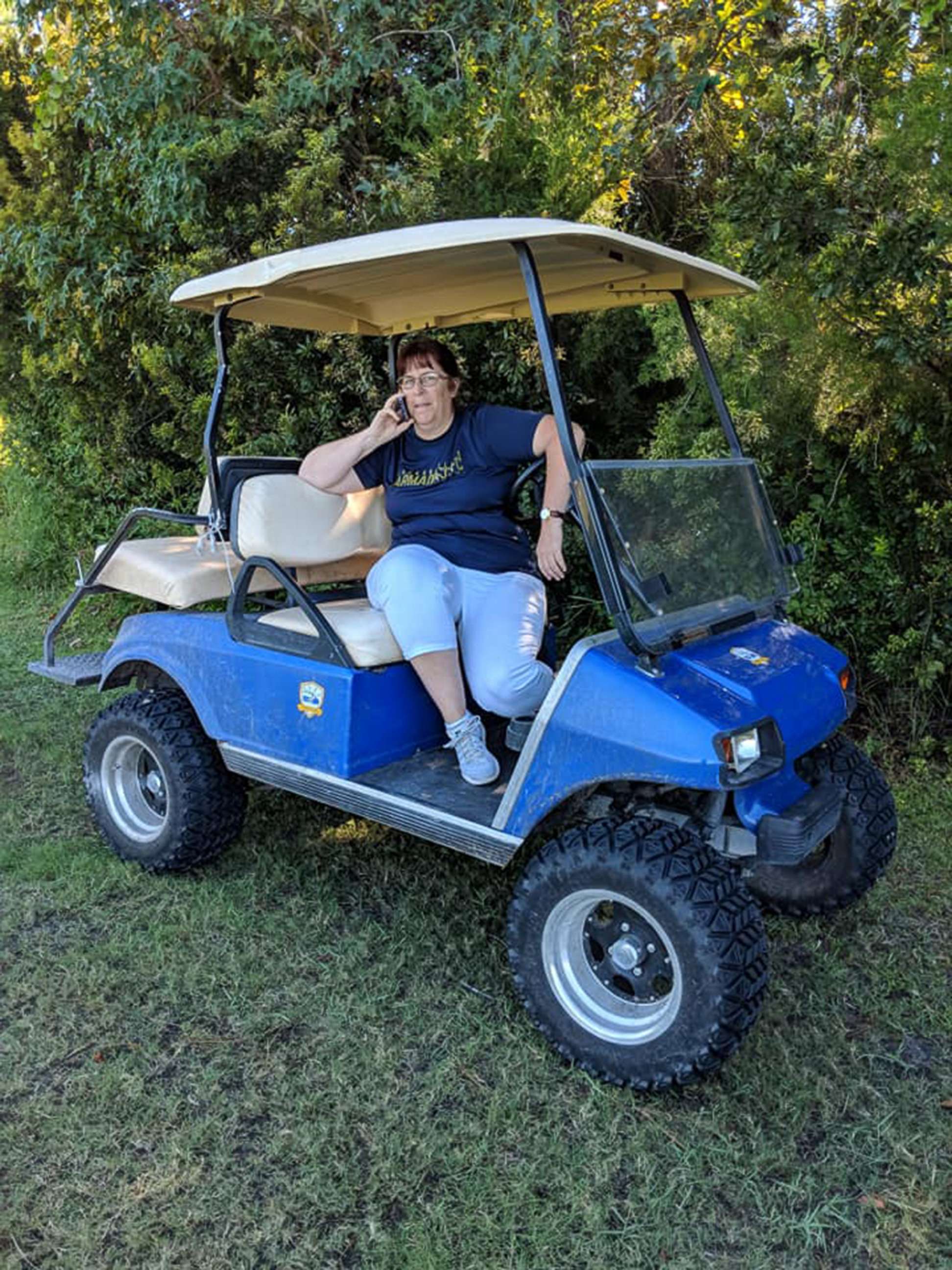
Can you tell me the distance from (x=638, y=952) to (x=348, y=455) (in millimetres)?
1738

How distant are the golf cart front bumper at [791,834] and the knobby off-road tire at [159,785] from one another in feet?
5.71

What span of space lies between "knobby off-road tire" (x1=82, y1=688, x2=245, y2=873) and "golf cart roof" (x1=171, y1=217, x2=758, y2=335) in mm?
1327

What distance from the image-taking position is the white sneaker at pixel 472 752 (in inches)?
108

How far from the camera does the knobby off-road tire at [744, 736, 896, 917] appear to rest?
277 cm

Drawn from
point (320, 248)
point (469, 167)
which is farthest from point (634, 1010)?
point (469, 167)

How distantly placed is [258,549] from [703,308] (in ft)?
6.67

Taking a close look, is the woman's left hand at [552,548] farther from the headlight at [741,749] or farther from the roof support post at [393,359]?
the roof support post at [393,359]

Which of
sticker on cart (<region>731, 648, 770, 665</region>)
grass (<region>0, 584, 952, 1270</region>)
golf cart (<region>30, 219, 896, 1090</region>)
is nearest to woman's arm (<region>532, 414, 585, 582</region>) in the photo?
golf cart (<region>30, 219, 896, 1090</region>)

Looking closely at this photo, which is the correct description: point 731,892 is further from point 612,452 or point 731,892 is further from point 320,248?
point 612,452

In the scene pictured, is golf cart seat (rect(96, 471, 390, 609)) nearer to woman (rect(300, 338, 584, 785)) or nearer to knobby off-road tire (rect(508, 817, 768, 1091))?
woman (rect(300, 338, 584, 785))

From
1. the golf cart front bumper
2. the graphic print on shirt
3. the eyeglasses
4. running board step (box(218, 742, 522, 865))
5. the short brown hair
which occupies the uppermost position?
the short brown hair

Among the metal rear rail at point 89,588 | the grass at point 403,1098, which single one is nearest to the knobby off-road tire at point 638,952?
the grass at point 403,1098

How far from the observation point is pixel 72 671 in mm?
3572

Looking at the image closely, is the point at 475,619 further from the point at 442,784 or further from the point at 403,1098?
the point at 403,1098
